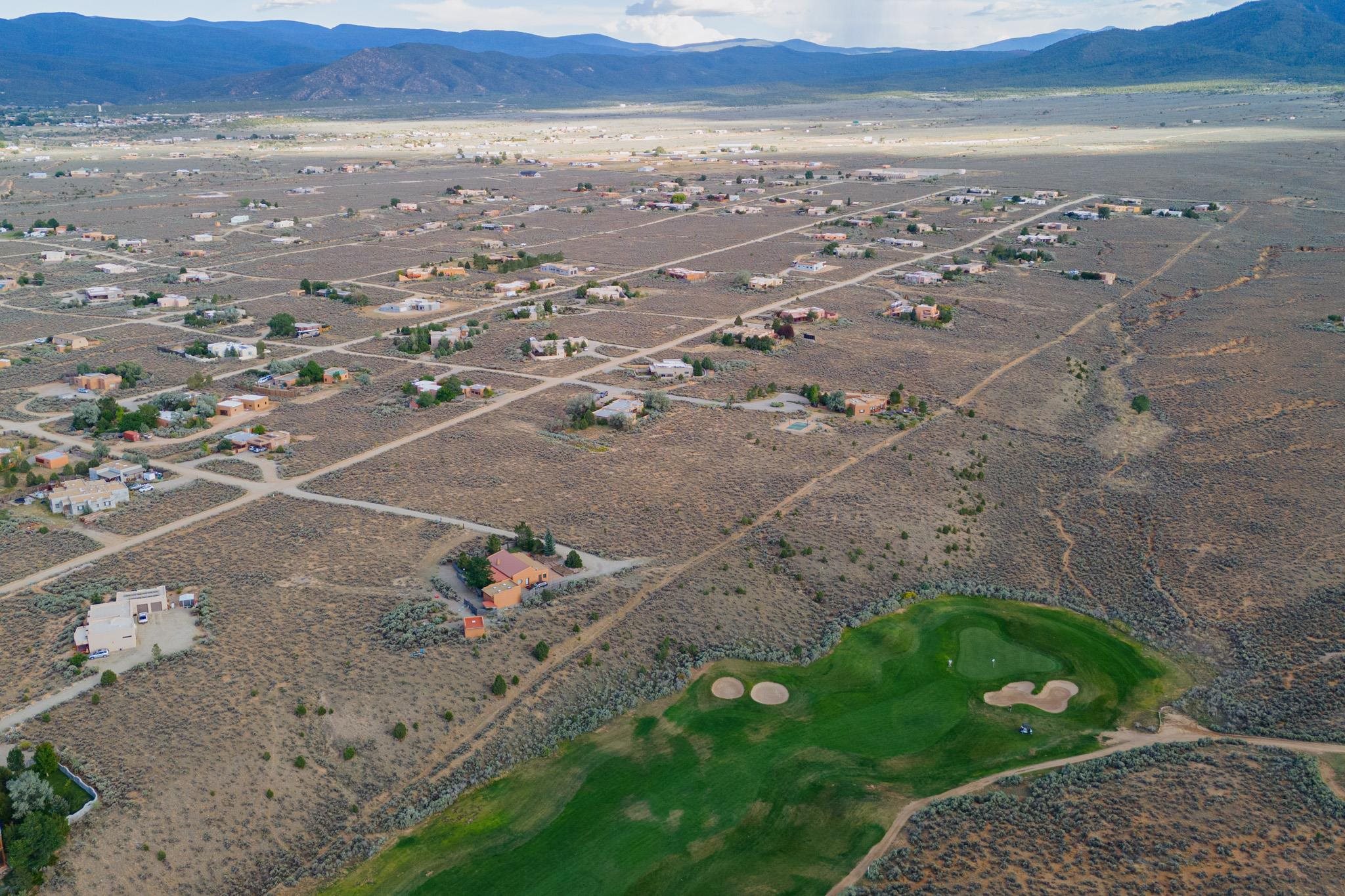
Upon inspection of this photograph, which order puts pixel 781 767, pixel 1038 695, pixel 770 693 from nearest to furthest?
pixel 781 767
pixel 1038 695
pixel 770 693

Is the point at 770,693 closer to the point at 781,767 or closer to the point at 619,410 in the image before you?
the point at 781,767

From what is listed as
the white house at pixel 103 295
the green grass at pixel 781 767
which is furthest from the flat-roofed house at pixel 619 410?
the white house at pixel 103 295

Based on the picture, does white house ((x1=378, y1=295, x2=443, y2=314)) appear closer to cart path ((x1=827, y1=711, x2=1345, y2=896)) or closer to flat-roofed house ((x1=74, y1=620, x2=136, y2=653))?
flat-roofed house ((x1=74, y1=620, x2=136, y2=653))

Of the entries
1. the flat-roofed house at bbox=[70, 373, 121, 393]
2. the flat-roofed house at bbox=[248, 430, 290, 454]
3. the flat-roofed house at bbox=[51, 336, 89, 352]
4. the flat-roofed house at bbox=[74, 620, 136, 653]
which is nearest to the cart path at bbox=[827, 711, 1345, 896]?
the flat-roofed house at bbox=[74, 620, 136, 653]

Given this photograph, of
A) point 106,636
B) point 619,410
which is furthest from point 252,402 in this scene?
point 106,636

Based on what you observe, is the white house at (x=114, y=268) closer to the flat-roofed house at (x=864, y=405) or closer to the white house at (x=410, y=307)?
the white house at (x=410, y=307)
